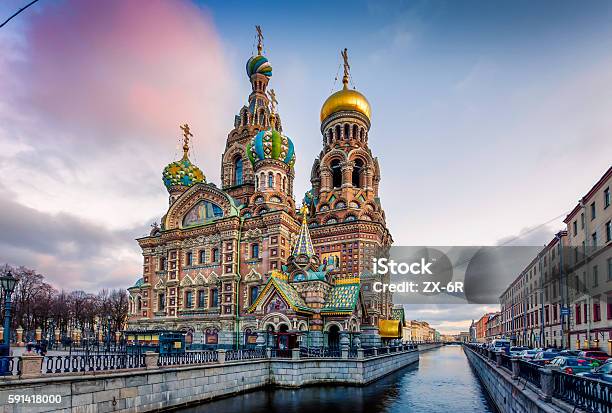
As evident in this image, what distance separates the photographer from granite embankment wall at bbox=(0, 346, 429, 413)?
1270 centimetres

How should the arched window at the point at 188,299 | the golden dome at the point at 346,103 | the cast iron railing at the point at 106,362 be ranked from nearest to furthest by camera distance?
the cast iron railing at the point at 106,362 → the arched window at the point at 188,299 → the golden dome at the point at 346,103

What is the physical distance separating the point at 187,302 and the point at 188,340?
3.48 meters

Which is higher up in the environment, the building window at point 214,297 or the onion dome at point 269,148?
the onion dome at point 269,148

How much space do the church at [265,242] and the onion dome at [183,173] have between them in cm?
11

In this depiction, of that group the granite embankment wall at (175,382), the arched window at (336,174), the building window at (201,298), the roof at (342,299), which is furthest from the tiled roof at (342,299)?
the arched window at (336,174)

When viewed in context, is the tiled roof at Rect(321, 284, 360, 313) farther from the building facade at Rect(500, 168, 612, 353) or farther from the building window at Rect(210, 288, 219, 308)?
the building facade at Rect(500, 168, 612, 353)

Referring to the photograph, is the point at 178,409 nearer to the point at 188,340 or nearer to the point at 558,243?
the point at 188,340

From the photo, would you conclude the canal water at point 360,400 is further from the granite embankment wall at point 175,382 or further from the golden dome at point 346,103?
the golden dome at point 346,103

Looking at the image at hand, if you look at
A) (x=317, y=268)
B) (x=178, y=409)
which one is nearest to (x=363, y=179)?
(x=317, y=268)

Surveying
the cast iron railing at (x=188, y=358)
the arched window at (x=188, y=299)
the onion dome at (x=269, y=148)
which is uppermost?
the onion dome at (x=269, y=148)

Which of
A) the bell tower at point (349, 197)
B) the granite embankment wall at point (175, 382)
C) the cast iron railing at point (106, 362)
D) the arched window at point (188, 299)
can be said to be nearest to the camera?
the granite embankment wall at point (175, 382)

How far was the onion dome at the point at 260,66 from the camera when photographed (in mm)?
48625

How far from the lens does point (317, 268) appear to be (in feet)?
107

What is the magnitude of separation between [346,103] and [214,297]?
2400 centimetres
